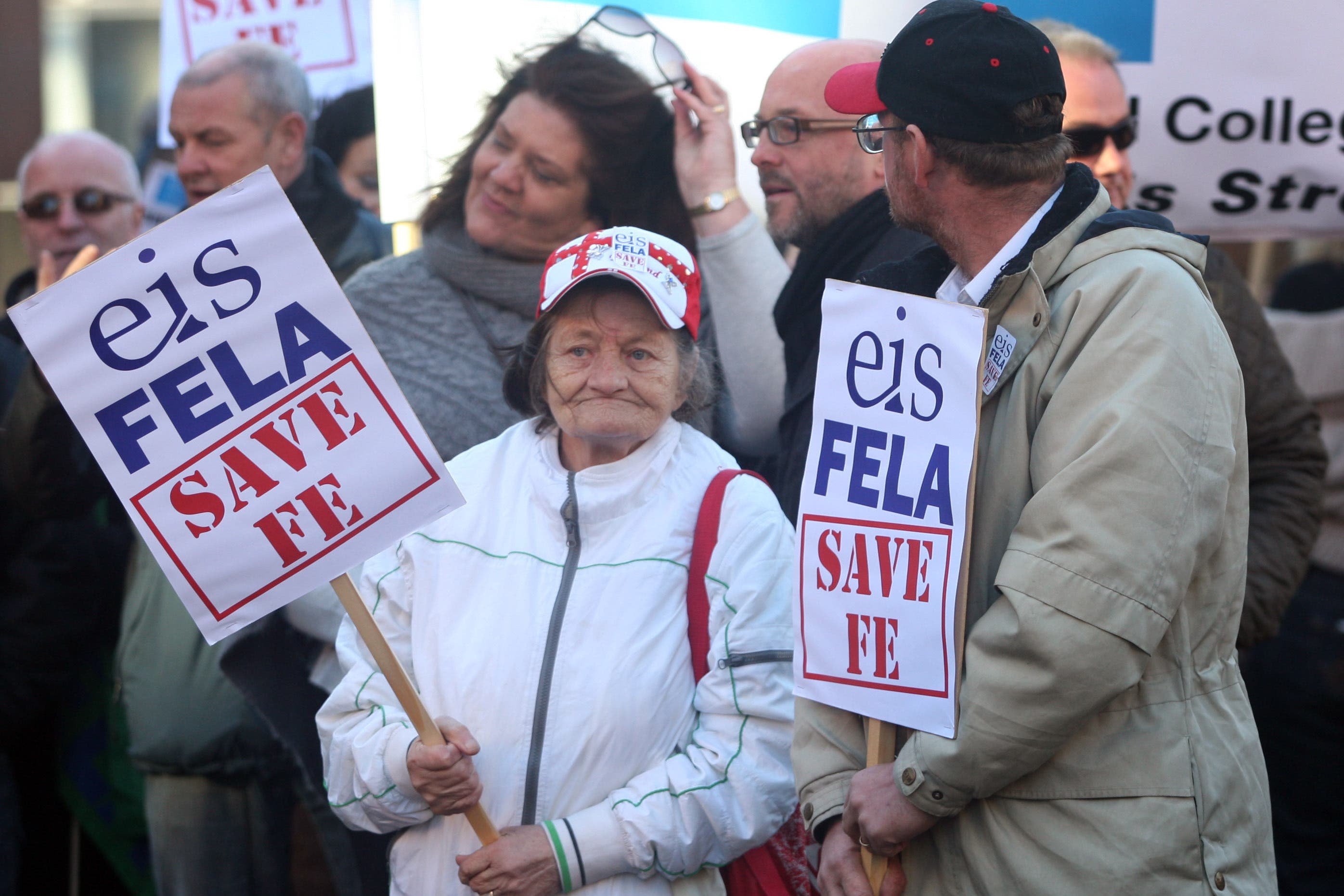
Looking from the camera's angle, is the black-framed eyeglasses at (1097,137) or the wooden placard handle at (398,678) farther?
the black-framed eyeglasses at (1097,137)

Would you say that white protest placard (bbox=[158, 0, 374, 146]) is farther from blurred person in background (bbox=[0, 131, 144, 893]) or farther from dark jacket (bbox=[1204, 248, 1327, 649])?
dark jacket (bbox=[1204, 248, 1327, 649])

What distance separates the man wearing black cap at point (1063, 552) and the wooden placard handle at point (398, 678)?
50cm

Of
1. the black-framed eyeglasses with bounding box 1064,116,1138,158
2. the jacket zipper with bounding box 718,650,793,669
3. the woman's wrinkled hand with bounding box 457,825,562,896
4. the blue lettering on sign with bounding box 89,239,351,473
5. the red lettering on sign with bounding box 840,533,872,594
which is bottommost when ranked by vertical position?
the woman's wrinkled hand with bounding box 457,825,562,896

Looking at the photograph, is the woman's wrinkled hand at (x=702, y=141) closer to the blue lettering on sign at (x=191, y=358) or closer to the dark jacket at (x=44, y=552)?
the blue lettering on sign at (x=191, y=358)

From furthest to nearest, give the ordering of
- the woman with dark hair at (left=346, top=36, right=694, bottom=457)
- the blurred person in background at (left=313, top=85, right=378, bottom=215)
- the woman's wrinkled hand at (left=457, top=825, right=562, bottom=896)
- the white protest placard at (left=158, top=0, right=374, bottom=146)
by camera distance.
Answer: the blurred person in background at (left=313, top=85, right=378, bottom=215) < the white protest placard at (left=158, top=0, right=374, bottom=146) < the woman with dark hair at (left=346, top=36, right=694, bottom=457) < the woman's wrinkled hand at (left=457, top=825, right=562, bottom=896)

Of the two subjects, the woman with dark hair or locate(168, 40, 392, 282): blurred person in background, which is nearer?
the woman with dark hair

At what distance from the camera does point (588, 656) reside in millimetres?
2127

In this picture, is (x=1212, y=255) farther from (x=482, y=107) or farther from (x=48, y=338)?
(x=48, y=338)

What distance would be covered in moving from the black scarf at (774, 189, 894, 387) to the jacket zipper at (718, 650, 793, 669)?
2.65 feet

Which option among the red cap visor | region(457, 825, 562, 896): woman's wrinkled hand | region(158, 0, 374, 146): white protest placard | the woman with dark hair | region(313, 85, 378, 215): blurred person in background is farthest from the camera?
region(313, 85, 378, 215): blurred person in background

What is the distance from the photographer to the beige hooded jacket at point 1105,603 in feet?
5.52

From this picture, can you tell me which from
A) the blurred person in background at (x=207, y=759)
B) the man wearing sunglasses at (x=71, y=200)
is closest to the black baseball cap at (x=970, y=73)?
the blurred person in background at (x=207, y=759)

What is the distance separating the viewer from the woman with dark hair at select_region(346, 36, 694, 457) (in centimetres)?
303

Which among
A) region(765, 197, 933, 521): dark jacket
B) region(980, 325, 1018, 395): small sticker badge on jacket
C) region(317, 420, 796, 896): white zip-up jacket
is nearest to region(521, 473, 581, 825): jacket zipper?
region(317, 420, 796, 896): white zip-up jacket
